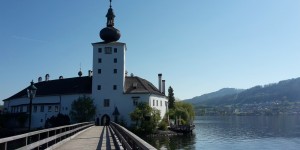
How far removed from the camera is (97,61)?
67.9 meters

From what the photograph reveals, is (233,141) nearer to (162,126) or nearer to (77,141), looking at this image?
(162,126)

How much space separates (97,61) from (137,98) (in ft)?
35.1

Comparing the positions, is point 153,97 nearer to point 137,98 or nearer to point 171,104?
point 137,98

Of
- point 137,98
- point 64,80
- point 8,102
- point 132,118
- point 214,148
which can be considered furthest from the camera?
point 8,102

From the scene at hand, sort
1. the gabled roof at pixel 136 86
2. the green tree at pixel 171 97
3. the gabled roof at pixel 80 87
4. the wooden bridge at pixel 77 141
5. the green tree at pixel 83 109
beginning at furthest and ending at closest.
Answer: the green tree at pixel 171 97
the gabled roof at pixel 80 87
the gabled roof at pixel 136 86
the green tree at pixel 83 109
the wooden bridge at pixel 77 141

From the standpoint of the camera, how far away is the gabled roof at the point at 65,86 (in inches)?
2751

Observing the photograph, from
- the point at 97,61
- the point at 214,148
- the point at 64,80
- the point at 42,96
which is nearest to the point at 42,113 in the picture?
the point at 42,96

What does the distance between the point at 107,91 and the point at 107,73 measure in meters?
3.49

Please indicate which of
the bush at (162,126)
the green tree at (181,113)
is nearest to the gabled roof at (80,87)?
the bush at (162,126)

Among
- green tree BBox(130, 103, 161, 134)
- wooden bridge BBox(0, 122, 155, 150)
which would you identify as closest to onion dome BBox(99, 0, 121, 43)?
green tree BBox(130, 103, 161, 134)

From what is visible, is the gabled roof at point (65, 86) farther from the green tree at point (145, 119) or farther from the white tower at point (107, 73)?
the green tree at point (145, 119)

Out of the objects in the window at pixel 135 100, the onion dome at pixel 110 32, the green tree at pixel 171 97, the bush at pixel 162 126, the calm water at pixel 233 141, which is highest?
the onion dome at pixel 110 32

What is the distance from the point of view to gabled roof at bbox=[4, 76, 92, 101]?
229 feet

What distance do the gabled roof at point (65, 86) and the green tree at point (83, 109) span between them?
2978mm
